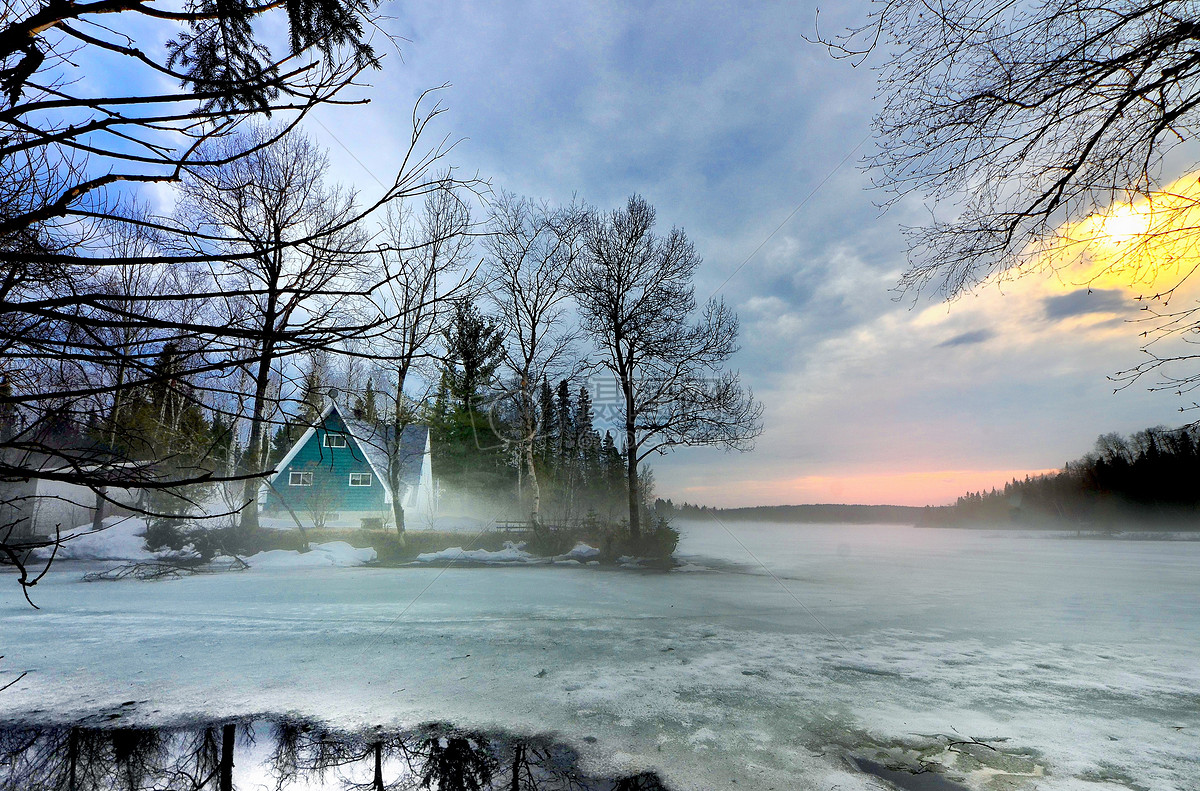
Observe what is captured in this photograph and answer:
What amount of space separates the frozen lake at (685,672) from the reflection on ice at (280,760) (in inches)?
8.5

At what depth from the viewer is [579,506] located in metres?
37.5

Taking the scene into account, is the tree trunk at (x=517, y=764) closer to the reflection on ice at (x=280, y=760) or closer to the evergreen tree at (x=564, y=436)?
the reflection on ice at (x=280, y=760)

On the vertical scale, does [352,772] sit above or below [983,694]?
above

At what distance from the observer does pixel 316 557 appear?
14969mm

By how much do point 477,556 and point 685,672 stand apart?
39.8 feet

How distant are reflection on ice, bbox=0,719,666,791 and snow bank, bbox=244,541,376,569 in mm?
11010

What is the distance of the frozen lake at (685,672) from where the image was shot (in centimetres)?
372

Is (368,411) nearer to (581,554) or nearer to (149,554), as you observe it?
(581,554)

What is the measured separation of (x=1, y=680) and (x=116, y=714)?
6.61 ft

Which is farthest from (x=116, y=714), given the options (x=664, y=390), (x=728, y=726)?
(x=664, y=390)

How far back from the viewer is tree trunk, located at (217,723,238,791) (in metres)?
3.23

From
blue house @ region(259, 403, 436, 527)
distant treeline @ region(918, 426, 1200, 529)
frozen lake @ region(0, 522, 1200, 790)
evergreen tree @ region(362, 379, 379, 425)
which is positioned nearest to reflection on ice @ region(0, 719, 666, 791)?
frozen lake @ region(0, 522, 1200, 790)

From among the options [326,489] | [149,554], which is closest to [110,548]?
[149,554]

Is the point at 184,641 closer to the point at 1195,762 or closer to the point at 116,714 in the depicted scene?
the point at 116,714
